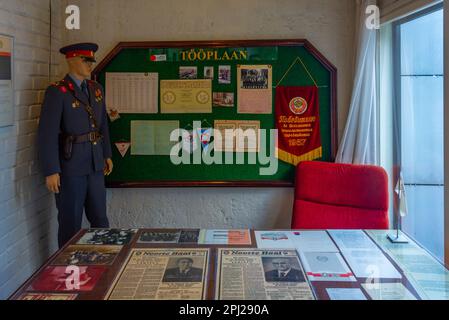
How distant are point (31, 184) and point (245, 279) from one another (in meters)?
1.78

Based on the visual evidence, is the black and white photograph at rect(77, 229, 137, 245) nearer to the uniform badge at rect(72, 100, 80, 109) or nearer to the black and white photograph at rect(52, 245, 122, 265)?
the black and white photograph at rect(52, 245, 122, 265)

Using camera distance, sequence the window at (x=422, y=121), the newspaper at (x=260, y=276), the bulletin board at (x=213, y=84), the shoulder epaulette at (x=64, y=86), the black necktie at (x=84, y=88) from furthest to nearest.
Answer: the bulletin board at (x=213, y=84), the black necktie at (x=84, y=88), the shoulder epaulette at (x=64, y=86), the window at (x=422, y=121), the newspaper at (x=260, y=276)

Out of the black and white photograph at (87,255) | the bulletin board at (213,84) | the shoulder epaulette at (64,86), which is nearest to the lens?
the black and white photograph at (87,255)

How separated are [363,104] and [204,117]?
1068 millimetres

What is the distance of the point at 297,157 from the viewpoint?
121 inches

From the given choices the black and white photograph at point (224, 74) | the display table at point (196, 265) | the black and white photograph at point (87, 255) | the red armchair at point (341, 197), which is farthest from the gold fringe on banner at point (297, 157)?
the black and white photograph at point (87, 255)

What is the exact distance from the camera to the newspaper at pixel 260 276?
1.39 metres

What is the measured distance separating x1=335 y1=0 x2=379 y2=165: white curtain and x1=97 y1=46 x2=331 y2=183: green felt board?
17 centimetres

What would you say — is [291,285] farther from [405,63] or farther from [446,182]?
[405,63]

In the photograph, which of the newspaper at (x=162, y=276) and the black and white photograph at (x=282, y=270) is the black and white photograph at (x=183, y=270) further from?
the black and white photograph at (x=282, y=270)

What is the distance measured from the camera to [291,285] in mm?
1445

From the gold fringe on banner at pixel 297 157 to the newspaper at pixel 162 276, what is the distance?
4.76 ft

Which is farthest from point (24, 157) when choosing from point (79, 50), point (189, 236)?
point (189, 236)
